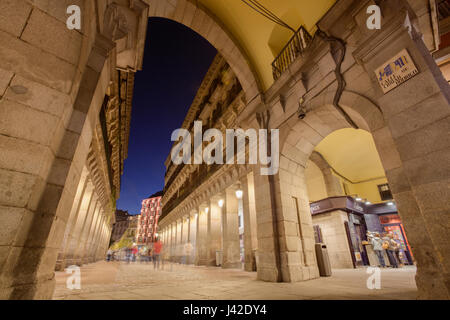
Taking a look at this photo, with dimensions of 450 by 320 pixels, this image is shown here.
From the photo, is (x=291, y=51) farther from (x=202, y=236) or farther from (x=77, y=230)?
(x=77, y=230)

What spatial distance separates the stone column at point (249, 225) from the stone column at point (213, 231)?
3.95m

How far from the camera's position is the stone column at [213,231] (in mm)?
14319

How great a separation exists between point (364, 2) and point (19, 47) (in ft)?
20.3

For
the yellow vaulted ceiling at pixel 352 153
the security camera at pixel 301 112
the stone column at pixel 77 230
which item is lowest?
the stone column at pixel 77 230

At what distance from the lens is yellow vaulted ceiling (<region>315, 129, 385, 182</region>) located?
41.0ft

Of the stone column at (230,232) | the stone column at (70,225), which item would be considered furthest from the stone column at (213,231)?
the stone column at (70,225)

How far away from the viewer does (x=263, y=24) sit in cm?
716

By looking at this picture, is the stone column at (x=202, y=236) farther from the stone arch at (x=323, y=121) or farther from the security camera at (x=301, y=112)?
the security camera at (x=301, y=112)

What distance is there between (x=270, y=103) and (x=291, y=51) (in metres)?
1.93

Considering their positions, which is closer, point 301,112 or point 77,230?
point 301,112

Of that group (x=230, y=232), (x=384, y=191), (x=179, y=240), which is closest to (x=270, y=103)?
(x=230, y=232)
